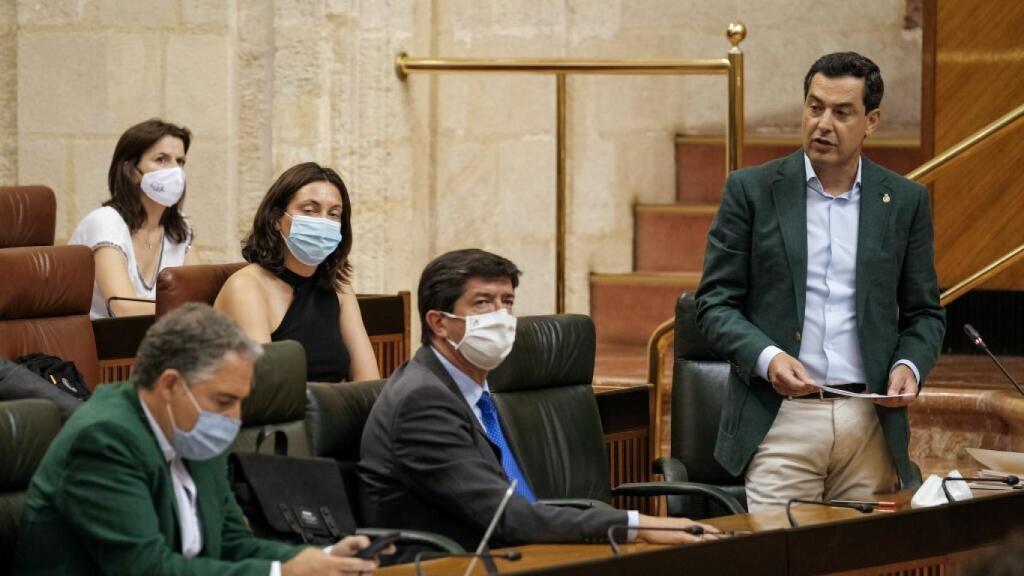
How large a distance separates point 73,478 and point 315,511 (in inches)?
22.1

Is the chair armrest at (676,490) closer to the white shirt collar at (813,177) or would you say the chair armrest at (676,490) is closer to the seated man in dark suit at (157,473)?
the white shirt collar at (813,177)

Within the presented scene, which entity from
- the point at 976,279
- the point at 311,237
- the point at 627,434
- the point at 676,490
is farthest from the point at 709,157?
the point at 676,490

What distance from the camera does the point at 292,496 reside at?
10.4 ft

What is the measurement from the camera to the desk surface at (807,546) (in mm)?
2896

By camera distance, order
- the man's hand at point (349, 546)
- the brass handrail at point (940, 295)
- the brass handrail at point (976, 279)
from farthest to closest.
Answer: the brass handrail at point (976, 279), the brass handrail at point (940, 295), the man's hand at point (349, 546)

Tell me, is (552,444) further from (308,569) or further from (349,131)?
(349,131)

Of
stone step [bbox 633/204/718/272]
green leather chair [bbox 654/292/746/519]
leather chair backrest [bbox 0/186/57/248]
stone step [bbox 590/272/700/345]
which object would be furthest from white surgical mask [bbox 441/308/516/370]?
stone step [bbox 633/204/718/272]

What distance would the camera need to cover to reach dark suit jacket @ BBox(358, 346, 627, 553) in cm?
324

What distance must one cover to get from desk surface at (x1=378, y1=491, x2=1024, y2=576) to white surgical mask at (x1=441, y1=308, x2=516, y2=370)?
1.53 feet

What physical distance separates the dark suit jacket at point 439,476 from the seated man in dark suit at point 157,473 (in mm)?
402

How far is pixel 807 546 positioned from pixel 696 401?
1.42 m

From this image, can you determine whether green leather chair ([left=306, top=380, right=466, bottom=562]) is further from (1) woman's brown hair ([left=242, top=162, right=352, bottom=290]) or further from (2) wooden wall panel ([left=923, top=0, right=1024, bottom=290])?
(2) wooden wall panel ([left=923, top=0, right=1024, bottom=290])

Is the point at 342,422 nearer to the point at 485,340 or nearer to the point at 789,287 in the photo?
the point at 485,340

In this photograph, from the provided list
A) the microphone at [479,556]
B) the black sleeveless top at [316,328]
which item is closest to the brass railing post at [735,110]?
the black sleeveless top at [316,328]
